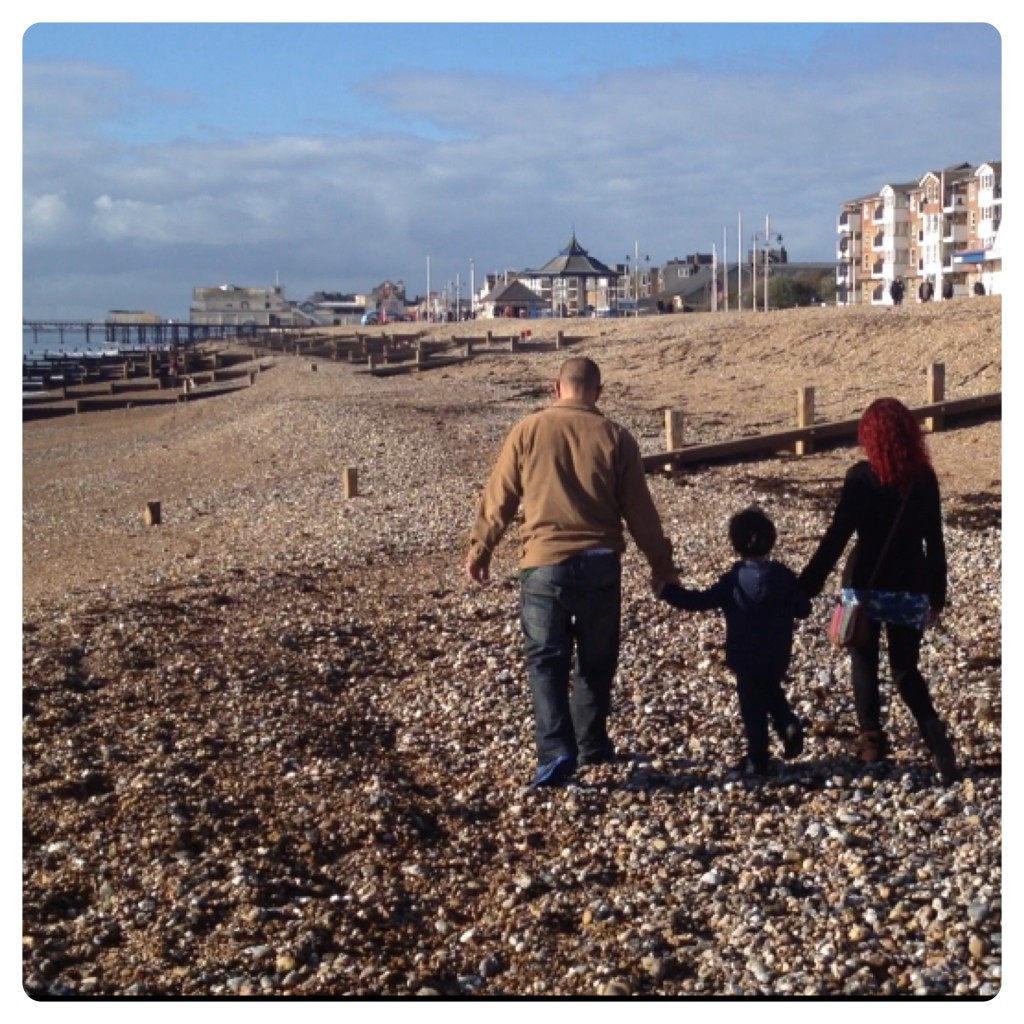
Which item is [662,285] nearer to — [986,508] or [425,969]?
[986,508]

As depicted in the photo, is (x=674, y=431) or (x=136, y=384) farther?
(x=136, y=384)

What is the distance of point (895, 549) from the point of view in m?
5.71

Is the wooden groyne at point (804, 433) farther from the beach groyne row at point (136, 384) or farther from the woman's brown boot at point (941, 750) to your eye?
the beach groyne row at point (136, 384)

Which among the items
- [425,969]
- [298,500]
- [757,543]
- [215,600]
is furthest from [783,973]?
[298,500]

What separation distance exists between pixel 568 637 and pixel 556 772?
57cm

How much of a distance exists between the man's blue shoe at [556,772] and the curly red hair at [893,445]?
5.55ft

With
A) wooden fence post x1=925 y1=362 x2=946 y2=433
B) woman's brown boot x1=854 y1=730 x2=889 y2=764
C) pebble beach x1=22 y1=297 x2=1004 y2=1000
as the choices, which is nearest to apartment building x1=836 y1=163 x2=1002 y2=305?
wooden fence post x1=925 y1=362 x2=946 y2=433

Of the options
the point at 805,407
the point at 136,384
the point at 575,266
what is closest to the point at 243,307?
the point at 575,266

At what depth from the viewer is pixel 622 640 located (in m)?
8.38

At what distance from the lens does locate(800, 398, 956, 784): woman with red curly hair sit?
18.6 ft

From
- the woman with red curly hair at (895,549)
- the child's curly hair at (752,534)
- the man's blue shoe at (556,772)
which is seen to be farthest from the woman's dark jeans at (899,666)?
the man's blue shoe at (556,772)

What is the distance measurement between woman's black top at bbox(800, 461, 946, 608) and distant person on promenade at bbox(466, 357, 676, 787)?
0.74 m

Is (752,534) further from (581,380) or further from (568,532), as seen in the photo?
(581,380)
